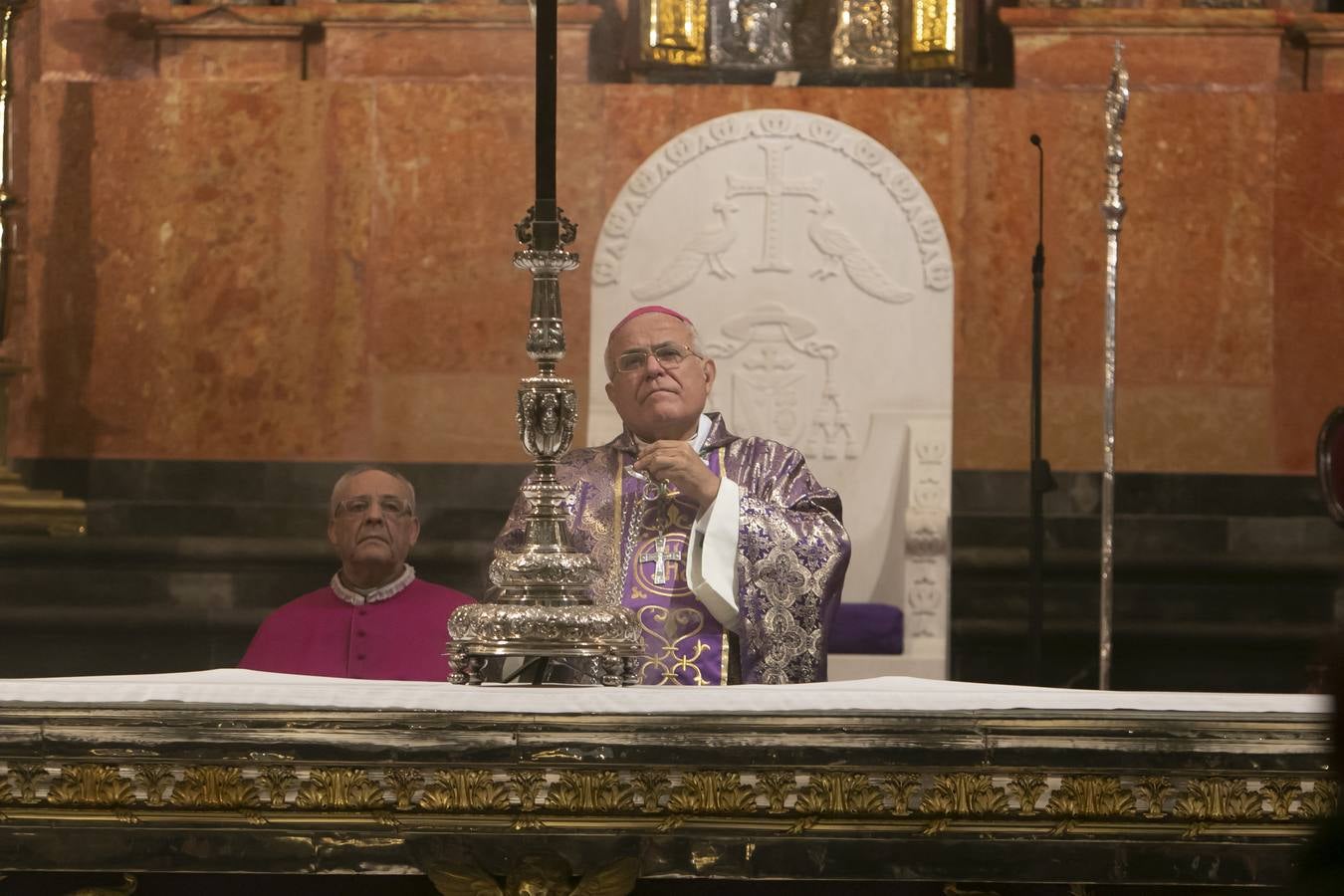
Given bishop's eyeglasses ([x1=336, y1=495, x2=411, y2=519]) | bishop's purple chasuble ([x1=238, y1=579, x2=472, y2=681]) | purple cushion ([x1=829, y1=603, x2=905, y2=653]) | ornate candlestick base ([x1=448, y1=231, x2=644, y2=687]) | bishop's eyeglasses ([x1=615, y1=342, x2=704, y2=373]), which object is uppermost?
bishop's eyeglasses ([x1=615, y1=342, x2=704, y2=373])

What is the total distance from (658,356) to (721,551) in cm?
51

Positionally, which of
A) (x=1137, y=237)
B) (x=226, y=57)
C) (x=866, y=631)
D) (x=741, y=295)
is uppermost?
(x=226, y=57)

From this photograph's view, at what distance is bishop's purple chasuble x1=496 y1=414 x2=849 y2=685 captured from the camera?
3.75m

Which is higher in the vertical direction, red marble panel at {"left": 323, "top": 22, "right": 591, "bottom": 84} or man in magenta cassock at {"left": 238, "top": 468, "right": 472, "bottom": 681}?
red marble panel at {"left": 323, "top": 22, "right": 591, "bottom": 84}

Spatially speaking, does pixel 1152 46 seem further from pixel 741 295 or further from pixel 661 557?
pixel 661 557

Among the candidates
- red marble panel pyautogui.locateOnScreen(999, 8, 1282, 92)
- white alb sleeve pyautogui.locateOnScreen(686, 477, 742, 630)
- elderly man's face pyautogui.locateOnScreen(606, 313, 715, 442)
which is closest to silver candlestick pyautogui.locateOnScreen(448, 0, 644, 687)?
white alb sleeve pyautogui.locateOnScreen(686, 477, 742, 630)

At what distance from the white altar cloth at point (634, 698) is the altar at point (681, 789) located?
2 cm

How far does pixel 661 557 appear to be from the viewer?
4.18m

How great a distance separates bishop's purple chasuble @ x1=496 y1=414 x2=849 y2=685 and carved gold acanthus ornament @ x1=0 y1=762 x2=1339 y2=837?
4.29ft

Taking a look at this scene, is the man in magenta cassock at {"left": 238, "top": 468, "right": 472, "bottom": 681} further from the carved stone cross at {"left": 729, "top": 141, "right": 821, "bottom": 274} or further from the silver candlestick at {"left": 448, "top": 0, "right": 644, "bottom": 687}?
the carved stone cross at {"left": 729, "top": 141, "right": 821, "bottom": 274}

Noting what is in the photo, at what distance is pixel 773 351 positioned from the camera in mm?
7215

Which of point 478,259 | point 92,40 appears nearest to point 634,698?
point 478,259

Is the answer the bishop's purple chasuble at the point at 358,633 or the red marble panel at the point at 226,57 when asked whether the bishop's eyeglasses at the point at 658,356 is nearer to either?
the bishop's purple chasuble at the point at 358,633

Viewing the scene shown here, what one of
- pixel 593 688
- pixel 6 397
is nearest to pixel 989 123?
pixel 6 397
